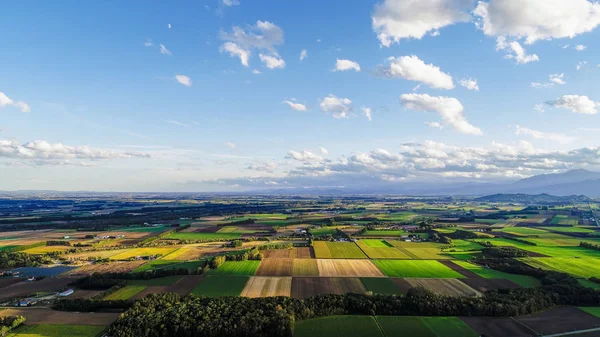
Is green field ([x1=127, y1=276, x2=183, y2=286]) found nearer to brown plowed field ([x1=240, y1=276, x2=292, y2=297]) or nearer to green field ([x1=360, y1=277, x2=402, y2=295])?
brown plowed field ([x1=240, y1=276, x2=292, y2=297])

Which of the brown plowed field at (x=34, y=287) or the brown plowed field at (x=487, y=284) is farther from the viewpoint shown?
the brown plowed field at (x=487, y=284)

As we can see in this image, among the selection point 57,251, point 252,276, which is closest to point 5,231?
point 57,251

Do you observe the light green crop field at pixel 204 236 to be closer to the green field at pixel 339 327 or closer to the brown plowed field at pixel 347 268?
the brown plowed field at pixel 347 268

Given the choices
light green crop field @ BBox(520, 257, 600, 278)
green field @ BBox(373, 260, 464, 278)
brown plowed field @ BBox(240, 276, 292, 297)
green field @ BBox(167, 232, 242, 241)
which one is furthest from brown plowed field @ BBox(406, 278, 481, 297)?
green field @ BBox(167, 232, 242, 241)

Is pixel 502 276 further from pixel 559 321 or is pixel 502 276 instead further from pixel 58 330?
Result: pixel 58 330

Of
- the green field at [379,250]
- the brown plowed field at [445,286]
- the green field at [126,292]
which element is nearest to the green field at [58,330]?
the green field at [126,292]
